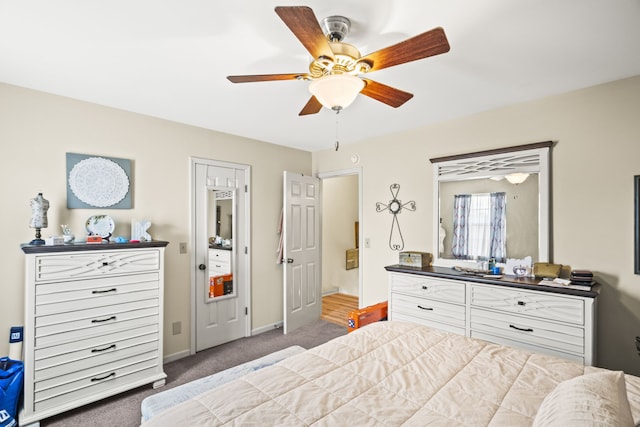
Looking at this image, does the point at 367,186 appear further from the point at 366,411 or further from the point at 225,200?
the point at 366,411

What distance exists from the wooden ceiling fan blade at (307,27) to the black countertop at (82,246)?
2085 millimetres

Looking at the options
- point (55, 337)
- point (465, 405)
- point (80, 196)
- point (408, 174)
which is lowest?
point (55, 337)

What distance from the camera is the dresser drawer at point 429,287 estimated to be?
2881mm

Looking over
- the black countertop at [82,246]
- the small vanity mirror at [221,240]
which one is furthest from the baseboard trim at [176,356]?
the black countertop at [82,246]

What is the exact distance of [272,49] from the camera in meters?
1.96

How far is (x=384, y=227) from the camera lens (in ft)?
12.9

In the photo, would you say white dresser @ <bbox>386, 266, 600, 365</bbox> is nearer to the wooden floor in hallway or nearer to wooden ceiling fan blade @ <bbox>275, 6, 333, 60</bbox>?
the wooden floor in hallway

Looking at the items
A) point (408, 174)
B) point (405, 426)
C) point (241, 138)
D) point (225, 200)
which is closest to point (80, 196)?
point (225, 200)

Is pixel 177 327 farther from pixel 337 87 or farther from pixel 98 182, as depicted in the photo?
pixel 337 87

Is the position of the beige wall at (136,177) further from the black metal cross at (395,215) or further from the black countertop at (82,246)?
the black metal cross at (395,215)

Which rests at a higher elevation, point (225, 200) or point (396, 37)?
point (396, 37)

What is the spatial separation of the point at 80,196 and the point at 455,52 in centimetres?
310

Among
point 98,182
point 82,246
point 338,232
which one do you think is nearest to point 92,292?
point 82,246

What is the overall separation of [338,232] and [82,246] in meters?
4.20
